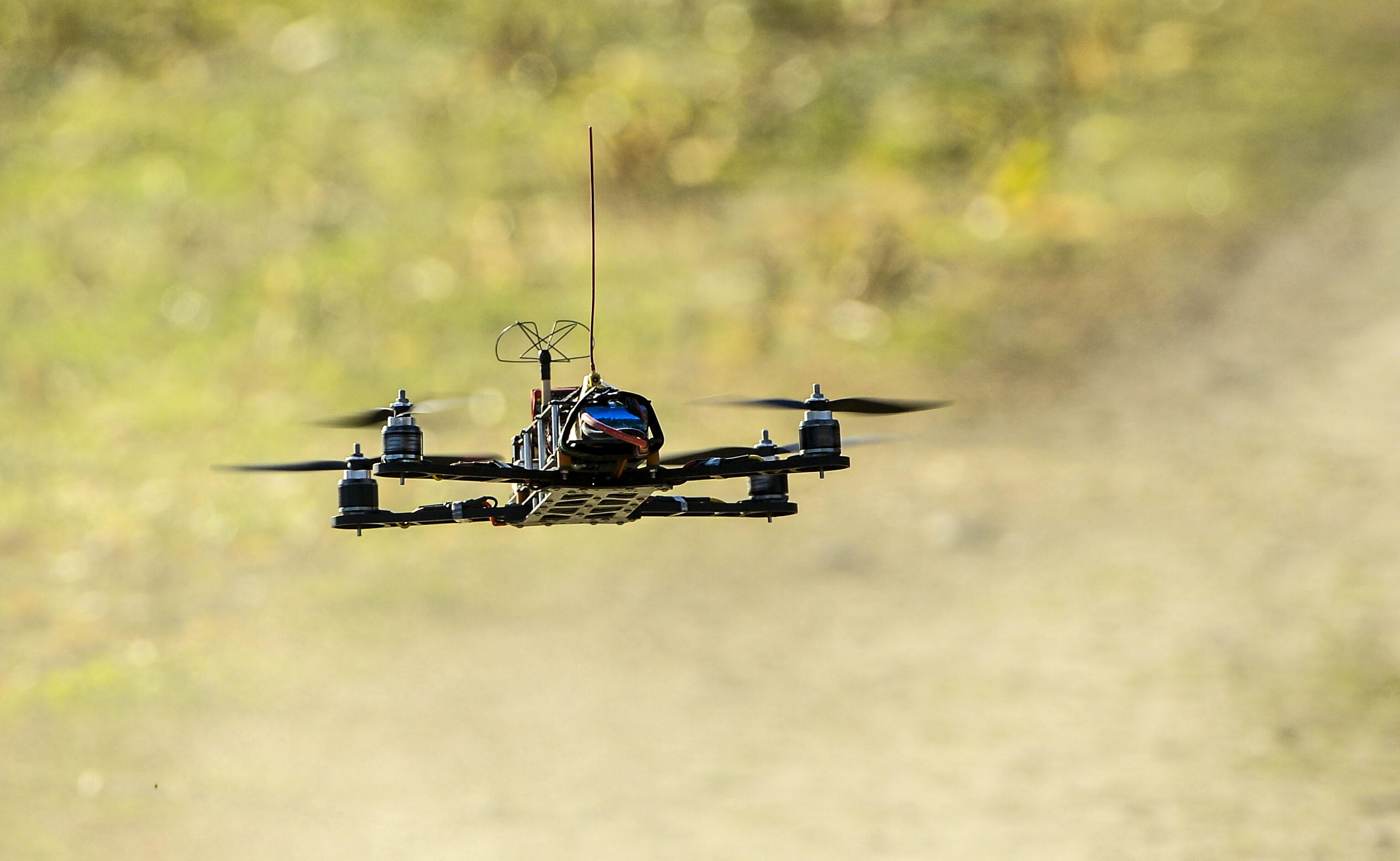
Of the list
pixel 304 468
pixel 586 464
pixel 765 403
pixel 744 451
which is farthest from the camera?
pixel 744 451

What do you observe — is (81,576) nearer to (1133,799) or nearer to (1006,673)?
(1006,673)

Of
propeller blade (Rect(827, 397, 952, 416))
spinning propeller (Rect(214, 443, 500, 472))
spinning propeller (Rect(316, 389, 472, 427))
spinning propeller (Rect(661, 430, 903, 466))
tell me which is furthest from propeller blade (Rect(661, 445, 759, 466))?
spinning propeller (Rect(316, 389, 472, 427))

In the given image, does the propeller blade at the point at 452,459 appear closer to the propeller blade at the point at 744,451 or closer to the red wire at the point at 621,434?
the red wire at the point at 621,434

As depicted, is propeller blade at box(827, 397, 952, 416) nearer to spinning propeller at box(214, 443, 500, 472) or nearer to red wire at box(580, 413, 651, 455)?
red wire at box(580, 413, 651, 455)

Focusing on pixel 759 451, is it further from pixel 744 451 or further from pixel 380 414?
pixel 380 414

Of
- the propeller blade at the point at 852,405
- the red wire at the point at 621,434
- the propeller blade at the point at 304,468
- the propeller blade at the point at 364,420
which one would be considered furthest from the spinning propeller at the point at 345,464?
the propeller blade at the point at 852,405

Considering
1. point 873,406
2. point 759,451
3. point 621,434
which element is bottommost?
point 621,434

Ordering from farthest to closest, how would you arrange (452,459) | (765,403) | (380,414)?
1. (380,414)
2. (765,403)
3. (452,459)

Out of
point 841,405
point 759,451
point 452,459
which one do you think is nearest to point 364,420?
point 452,459
